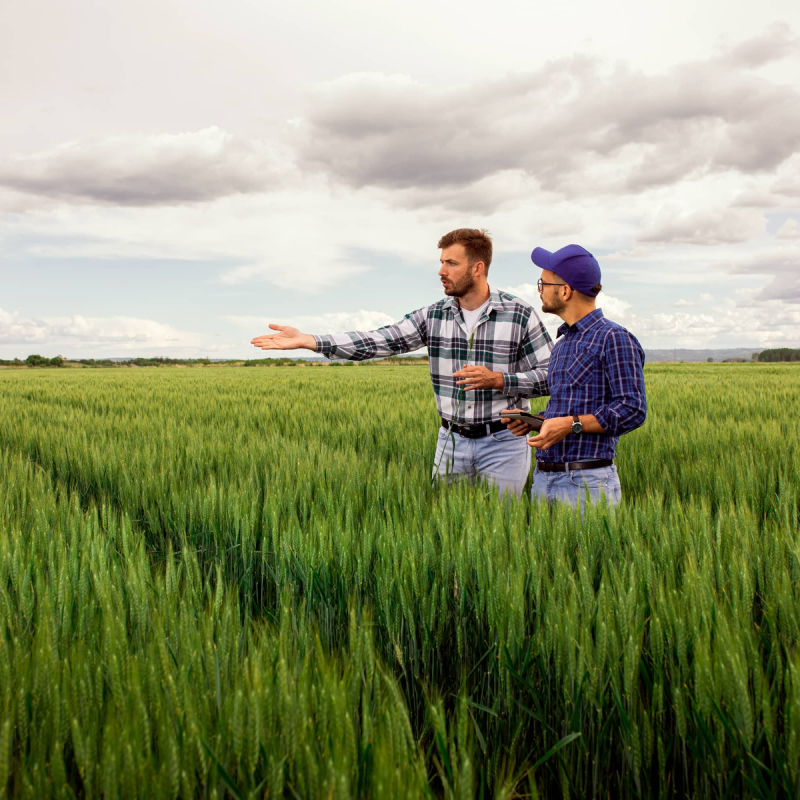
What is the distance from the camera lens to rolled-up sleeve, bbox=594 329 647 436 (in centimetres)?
229

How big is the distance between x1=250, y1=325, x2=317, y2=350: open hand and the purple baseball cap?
1322 millimetres

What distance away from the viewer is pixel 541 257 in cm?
250

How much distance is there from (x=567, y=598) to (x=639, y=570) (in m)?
0.27

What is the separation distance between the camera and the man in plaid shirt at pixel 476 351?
3.07m

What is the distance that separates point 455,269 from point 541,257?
64cm

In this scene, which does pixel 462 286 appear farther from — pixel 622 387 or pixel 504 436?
pixel 622 387

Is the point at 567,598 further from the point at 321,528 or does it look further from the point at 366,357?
the point at 366,357

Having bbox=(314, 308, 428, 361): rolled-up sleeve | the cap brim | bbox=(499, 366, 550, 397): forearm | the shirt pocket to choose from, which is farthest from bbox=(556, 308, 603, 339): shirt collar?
bbox=(314, 308, 428, 361): rolled-up sleeve

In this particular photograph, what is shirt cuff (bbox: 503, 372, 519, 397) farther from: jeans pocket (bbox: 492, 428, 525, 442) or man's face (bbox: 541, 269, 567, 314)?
man's face (bbox: 541, 269, 567, 314)

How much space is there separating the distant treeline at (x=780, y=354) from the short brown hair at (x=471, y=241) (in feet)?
299

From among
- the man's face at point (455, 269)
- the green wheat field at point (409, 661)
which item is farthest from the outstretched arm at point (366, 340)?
the green wheat field at point (409, 661)

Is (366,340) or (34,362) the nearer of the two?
(366,340)

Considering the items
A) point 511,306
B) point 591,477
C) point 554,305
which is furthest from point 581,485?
point 511,306

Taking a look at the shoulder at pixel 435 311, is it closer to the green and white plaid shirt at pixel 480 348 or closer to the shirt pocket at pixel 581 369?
the green and white plaid shirt at pixel 480 348
